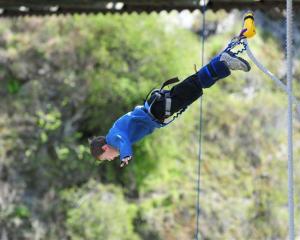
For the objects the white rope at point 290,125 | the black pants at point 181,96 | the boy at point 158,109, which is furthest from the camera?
the black pants at point 181,96

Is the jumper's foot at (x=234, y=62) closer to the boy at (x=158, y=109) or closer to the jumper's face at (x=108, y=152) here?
the boy at (x=158, y=109)

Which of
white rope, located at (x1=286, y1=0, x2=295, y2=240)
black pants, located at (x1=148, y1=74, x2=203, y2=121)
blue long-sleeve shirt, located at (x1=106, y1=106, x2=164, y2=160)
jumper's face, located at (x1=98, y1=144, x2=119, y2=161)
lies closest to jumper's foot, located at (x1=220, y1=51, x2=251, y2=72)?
black pants, located at (x1=148, y1=74, x2=203, y2=121)

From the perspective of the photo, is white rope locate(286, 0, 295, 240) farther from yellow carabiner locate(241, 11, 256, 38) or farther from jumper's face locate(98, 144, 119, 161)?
jumper's face locate(98, 144, 119, 161)

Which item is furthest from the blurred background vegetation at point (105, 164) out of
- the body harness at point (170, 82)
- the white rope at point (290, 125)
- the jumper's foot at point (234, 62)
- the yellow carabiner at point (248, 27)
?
the white rope at point (290, 125)

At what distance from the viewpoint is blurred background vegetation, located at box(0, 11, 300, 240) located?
12406 mm

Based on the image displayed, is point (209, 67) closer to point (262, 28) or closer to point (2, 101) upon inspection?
point (2, 101)

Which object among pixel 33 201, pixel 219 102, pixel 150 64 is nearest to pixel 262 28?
pixel 219 102

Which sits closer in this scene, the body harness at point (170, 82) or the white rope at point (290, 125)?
the white rope at point (290, 125)

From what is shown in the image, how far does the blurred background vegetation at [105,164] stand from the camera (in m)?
12.4

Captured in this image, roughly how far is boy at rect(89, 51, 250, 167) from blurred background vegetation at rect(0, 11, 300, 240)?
310 inches

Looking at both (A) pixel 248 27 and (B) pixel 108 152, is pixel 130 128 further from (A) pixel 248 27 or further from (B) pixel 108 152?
(A) pixel 248 27

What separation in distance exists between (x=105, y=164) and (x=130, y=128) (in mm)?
8746

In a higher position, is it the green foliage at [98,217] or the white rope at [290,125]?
the white rope at [290,125]

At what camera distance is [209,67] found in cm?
415
